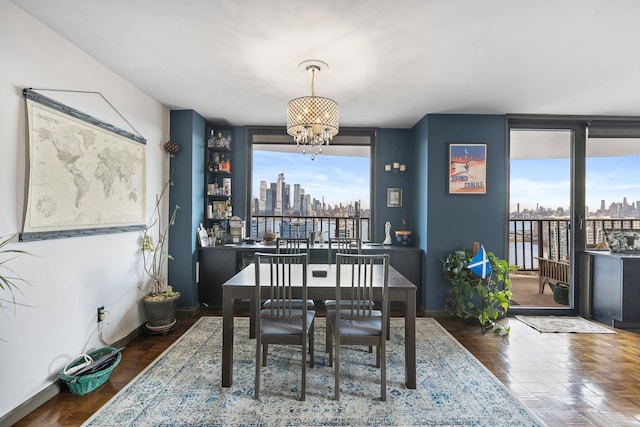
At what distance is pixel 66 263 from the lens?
2.37 metres

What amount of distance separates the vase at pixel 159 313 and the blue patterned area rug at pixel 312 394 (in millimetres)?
469

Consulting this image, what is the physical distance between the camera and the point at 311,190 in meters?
5.22

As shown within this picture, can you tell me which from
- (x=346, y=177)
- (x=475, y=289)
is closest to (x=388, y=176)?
(x=346, y=177)

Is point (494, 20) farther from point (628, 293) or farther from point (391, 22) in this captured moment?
point (628, 293)

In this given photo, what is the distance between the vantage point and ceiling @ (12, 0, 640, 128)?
1.96m

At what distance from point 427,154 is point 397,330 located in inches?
85.3

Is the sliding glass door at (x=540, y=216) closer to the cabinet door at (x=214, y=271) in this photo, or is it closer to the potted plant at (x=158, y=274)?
the cabinet door at (x=214, y=271)

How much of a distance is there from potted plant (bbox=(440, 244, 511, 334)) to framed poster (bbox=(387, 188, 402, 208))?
1.12m

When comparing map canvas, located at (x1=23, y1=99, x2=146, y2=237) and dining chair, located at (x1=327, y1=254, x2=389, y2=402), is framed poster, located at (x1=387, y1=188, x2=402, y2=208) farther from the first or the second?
map canvas, located at (x1=23, y1=99, x2=146, y2=237)

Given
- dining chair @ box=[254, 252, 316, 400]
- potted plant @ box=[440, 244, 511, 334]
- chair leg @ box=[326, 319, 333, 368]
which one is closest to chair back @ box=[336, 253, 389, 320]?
dining chair @ box=[254, 252, 316, 400]

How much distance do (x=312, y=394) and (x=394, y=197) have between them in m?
3.18

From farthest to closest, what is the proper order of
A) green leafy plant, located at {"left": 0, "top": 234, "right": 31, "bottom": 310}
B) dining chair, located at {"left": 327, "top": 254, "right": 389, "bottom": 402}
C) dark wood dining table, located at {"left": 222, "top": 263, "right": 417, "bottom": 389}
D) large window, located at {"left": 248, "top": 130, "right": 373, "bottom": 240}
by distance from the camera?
1. large window, located at {"left": 248, "top": 130, "right": 373, "bottom": 240}
2. dark wood dining table, located at {"left": 222, "top": 263, "right": 417, "bottom": 389}
3. dining chair, located at {"left": 327, "top": 254, "right": 389, "bottom": 402}
4. green leafy plant, located at {"left": 0, "top": 234, "right": 31, "bottom": 310}

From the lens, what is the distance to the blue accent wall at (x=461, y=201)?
4020 mm

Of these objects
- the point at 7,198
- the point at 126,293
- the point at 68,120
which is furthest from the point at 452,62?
the point at 126,293
